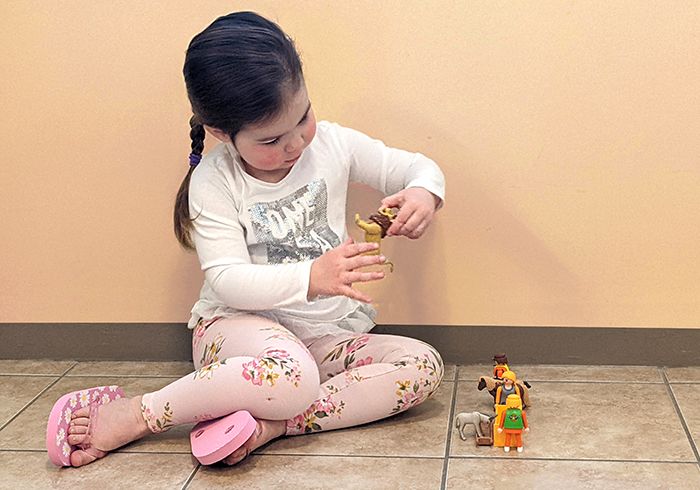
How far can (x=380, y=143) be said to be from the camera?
56.1 inches

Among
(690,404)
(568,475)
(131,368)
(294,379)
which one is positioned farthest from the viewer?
(131,368)

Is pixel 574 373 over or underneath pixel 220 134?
underneath

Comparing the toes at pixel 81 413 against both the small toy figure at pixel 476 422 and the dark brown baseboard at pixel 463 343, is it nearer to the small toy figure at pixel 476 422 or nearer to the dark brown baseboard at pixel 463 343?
the dark brown baseboard at pixel 463 343

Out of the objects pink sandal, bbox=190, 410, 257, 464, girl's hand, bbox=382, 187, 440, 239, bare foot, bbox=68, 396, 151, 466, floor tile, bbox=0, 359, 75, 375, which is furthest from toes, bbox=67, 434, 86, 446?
girl's hand, bbox=382, 187, 440, 239

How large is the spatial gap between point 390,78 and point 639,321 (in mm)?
505

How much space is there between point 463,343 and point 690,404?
34 centimetres

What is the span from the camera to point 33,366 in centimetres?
160

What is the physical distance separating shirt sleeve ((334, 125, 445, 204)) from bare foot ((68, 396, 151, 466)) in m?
0.44

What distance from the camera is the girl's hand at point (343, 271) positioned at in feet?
3.97

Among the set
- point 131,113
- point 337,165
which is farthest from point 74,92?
point 337,165

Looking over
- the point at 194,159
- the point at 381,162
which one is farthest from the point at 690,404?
the point at 194,159

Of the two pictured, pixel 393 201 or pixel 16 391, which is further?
pixel 16 391

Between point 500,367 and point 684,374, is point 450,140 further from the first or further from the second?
→ point 684,374

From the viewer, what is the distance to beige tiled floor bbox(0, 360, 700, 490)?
3.72 feet
